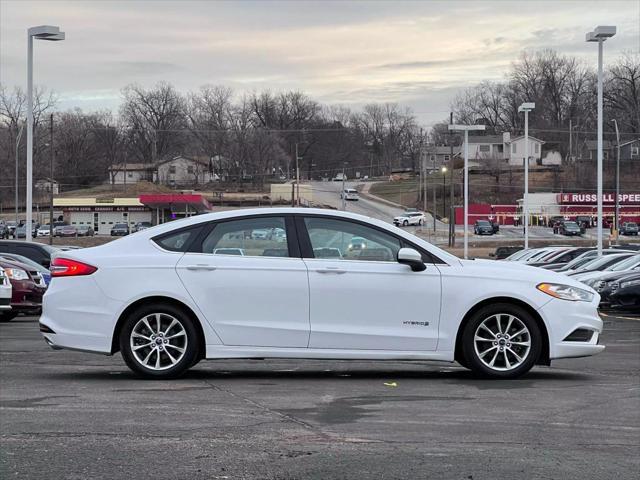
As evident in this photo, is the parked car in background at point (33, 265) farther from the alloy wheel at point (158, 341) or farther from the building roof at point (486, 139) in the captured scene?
the building roof at point (486, 139)

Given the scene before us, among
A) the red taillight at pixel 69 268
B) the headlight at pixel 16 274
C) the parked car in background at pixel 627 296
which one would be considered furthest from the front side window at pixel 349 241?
the parked car in background at pixel 627 296

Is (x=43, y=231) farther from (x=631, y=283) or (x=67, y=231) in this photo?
(x=631, y=283)

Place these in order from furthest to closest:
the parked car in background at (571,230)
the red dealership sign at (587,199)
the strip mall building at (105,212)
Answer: the red dealership sign at (587,199), the strip mall building at (105,212), the parked car in background at (571,230)

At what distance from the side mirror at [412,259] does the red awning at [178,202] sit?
61.3m

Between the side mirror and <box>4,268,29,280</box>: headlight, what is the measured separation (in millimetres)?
11873

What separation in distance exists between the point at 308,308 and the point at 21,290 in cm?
1129

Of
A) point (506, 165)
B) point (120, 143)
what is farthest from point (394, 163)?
point (120, 143)

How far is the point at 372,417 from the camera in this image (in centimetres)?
670

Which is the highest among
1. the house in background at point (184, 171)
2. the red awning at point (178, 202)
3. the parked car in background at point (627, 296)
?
the house in background at point (184, 171)

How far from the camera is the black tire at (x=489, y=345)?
8.43 metres

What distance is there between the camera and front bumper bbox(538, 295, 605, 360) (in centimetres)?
849

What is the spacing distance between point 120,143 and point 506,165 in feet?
178

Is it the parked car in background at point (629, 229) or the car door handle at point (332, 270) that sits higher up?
the car door handle at point (332, 270)

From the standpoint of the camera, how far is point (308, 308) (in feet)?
27.5
